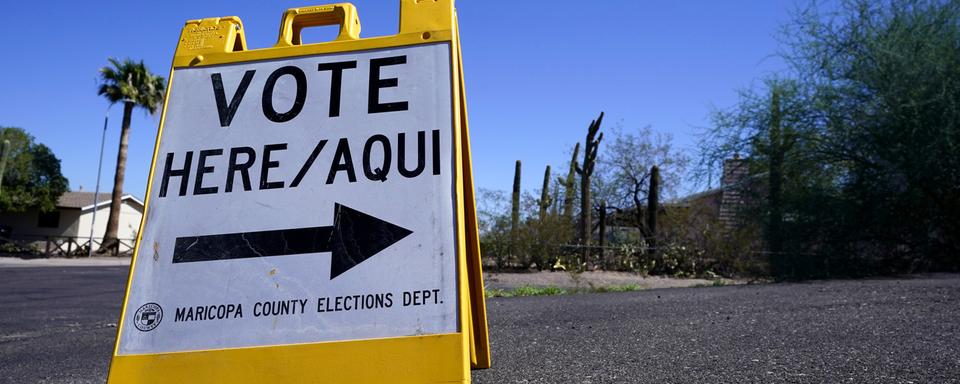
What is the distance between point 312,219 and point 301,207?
0.06 meters

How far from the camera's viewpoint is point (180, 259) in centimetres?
248

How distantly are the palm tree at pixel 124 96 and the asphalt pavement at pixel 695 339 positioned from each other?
84.6 ft

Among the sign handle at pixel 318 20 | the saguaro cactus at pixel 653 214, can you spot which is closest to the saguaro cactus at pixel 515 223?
the saguaro cactus at pixel 653 214

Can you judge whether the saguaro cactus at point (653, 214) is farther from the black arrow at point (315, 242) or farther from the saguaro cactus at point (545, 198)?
the black arrow at point (315, 242)

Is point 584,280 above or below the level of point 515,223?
below

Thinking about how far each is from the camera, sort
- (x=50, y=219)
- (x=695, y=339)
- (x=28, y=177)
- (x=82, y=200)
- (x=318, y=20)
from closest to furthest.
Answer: (x=318, y=20), (x=695, y=339), (x=28, y=177), (x=50, y=219), (x=82, y=200)

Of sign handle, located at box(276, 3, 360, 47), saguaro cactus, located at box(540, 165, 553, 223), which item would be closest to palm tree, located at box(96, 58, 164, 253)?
saguaro cactus, located at box(540, 165, 553, 223)

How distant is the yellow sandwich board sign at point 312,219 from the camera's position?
230 cm

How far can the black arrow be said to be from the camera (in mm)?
2387

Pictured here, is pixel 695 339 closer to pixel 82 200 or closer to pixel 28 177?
pixel 28 177

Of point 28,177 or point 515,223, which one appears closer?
point 515,223

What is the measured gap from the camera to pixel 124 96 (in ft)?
113

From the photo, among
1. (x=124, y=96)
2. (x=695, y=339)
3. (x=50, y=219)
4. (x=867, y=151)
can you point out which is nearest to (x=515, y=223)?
(x=867, y=151)

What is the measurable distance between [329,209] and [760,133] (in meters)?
15.3
